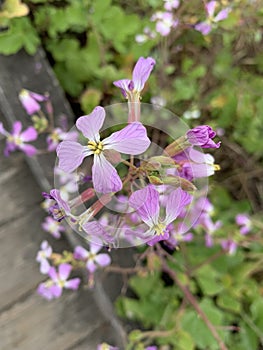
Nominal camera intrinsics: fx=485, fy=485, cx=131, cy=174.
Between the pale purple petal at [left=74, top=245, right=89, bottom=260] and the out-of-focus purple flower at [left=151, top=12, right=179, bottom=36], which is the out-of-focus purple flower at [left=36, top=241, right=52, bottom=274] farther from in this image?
the out-of-focus purple flower at [left=151, top=12, right=179, bottom=36]

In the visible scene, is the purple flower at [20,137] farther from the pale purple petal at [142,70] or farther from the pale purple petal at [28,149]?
the pale purple petal at [142,70]

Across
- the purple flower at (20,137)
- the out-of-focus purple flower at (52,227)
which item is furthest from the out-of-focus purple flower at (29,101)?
the out-of-focus purple flower at (52,227)

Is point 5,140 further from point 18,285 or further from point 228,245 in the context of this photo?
point 228,245

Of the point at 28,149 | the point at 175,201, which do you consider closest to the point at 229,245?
the point at 28,149

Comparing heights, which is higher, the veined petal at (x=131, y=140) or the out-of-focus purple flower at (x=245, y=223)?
the veined petal at (x=131, y=140)

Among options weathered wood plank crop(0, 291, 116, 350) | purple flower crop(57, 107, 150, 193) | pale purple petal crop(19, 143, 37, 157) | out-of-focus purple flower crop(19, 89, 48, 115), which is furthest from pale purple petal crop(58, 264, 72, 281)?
purple flower crop(57, 107, 150, 193)

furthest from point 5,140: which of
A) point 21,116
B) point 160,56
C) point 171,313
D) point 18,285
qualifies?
point 171,313

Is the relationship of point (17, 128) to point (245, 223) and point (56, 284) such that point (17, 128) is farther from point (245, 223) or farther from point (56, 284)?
point (245, 223)
